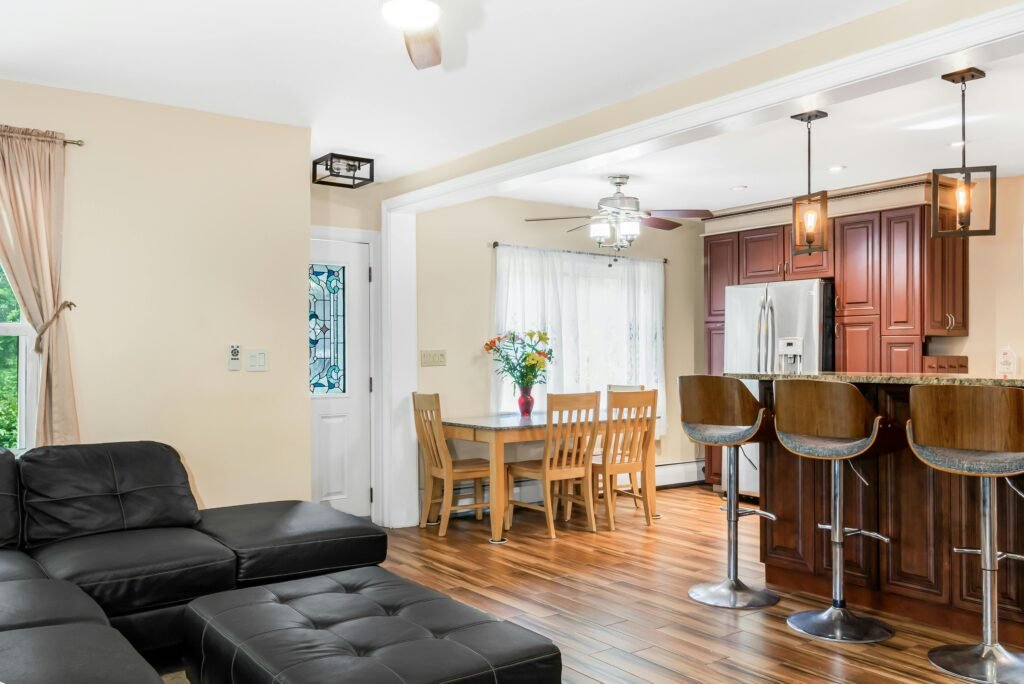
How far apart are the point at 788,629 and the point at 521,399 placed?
282 centimetres

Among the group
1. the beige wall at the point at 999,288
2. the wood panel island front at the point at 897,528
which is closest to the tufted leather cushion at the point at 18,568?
the wood panel island front at the point at 897,528

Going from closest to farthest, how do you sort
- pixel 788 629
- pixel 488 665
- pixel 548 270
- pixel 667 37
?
1. pixel 488 665
2. pixel 667 37
3. pixel 788 629
4. pixel 548 270

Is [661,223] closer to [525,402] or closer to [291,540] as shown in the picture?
[525,402]

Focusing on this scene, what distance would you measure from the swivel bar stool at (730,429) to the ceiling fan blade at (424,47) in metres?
2.18

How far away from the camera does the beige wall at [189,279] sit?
13.0 feet

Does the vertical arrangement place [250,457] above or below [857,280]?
below

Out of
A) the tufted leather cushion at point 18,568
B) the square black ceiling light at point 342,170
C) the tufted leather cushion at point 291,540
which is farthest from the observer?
the square black ceiling light at point 342,170

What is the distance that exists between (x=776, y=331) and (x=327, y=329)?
11.5 feet

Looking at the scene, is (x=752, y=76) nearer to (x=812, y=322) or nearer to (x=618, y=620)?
(x=618, y=620)

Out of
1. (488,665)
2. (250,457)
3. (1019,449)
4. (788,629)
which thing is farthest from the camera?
(250,457)

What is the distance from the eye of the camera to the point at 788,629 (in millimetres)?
3635

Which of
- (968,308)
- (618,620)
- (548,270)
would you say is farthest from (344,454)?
(968,308)

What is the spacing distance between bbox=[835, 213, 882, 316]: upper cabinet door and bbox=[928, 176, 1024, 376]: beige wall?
2.19 feet

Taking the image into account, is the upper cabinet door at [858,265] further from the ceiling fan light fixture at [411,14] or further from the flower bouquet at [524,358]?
the ceiling fan light fixture at [411,14]
